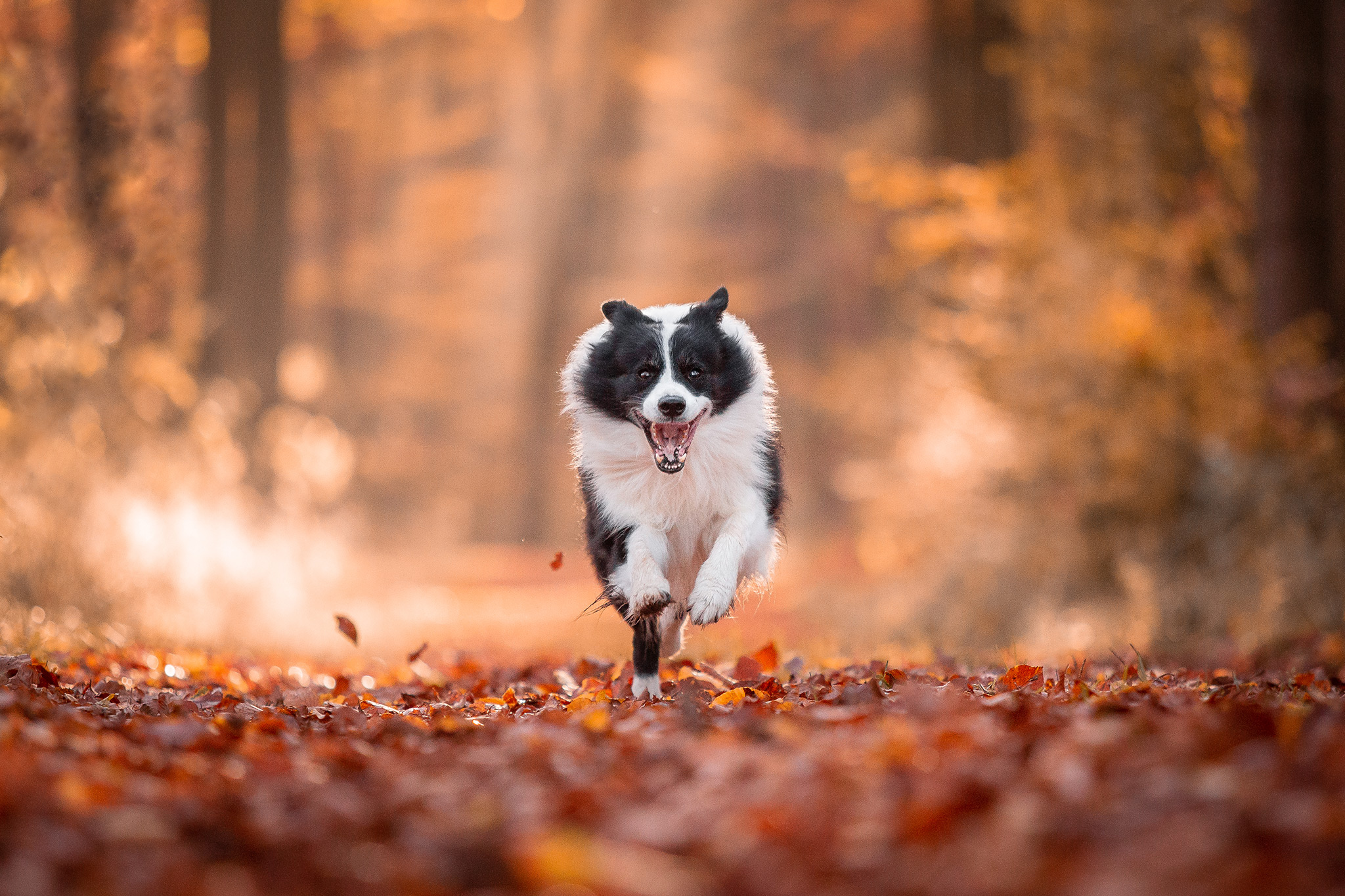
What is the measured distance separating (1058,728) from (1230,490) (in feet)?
20.7

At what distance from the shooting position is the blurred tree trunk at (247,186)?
1373 cm

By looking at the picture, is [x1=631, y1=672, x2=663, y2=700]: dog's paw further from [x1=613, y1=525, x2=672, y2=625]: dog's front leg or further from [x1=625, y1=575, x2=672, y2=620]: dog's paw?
[x1=625, y1=575, x2=672, y2=620]: dog's paw

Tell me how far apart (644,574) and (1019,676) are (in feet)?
5.43

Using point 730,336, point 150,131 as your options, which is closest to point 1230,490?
point 730,336

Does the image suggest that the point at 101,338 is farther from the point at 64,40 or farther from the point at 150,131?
the point at 64,40

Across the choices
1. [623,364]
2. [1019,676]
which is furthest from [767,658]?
[623,364]

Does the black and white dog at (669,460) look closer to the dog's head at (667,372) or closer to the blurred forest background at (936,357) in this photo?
the dog's head at (667,372)

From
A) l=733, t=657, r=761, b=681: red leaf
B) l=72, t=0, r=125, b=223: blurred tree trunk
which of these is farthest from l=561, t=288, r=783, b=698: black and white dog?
Result: l=72, t=0, r=125, b=223: blurred tree trunk

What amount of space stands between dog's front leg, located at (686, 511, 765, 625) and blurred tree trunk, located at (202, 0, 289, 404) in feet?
32.2

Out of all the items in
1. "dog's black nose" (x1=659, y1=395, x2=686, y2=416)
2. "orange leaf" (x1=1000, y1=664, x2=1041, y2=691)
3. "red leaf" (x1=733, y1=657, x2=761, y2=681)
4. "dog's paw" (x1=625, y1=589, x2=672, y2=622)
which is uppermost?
"dog's black nose" (x1=659, y1=395, x2=686, y2=416)

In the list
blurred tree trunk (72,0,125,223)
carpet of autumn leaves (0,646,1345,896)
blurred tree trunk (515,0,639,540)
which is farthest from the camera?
blurred tree trunk (515,0,639,540)

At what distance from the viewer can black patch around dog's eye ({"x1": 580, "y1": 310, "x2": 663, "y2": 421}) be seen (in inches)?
209

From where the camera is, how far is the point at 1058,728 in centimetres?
308

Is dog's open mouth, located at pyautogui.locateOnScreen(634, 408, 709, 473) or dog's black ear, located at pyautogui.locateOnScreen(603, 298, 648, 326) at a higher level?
dog's black ear, located at pyautogui.locateOnScreen(603, 298, 648, 326)
